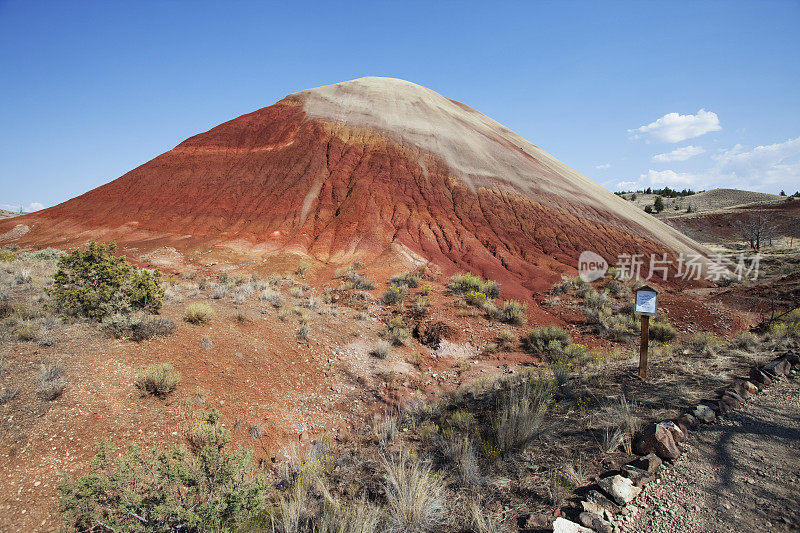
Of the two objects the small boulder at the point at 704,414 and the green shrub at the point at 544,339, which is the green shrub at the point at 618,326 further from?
the small boulder at the point at 704,414

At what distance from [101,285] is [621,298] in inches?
714

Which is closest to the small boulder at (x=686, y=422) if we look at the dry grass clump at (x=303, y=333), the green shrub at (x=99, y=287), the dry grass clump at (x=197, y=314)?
the dry grass clump at (x=303, y=333)

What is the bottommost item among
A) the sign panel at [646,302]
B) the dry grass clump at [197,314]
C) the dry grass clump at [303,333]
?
the dry grass clump at [303,333]

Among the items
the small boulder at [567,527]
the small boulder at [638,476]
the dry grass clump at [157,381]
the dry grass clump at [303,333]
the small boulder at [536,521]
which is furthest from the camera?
the dry grass clump at [303,333]

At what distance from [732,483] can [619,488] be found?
1.08 m

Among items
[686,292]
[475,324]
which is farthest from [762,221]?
[475,324]

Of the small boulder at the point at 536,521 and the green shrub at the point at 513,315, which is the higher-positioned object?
the green shrub at the point at 513,315

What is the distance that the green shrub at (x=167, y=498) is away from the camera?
9.62 feet

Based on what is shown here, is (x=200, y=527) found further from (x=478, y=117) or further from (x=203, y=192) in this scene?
(x=478, y=117)

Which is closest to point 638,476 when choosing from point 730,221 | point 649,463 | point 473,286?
point 649,463

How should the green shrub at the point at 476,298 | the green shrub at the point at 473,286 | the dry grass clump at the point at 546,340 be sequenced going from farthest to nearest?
the green shrub at the point at 473,286 < the green shrub at the point at 476,298 < the dry grass clump at the point at 546,340

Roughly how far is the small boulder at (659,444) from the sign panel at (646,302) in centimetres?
312

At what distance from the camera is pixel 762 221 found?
3906cm

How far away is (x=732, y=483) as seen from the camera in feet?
10.4
